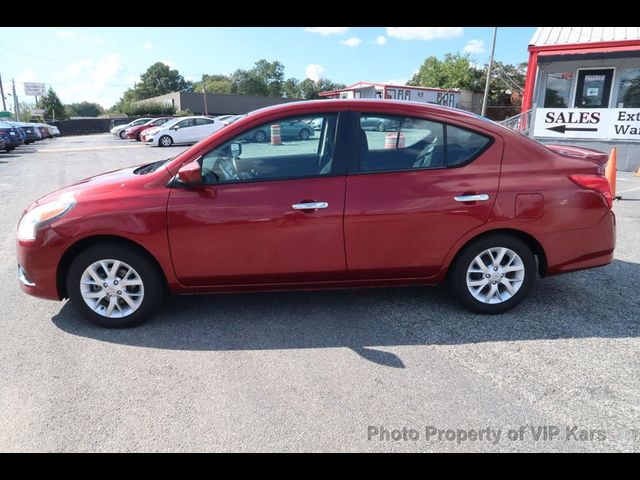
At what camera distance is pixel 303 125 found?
366 cm

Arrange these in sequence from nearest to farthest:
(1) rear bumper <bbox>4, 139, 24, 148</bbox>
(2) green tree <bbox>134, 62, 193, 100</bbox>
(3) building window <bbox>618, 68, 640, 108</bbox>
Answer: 1. (3) building window <bbox>618, 68, 640, 108</bbox>
2. (1) rear bumper <bbox>4, 139, 24, 148</bbox>
3. (2) green tree <bbox>134, 62, 193, 100</bbox>

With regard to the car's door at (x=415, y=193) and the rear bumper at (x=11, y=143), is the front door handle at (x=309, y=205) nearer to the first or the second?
the car's door at (x=415, y=193)

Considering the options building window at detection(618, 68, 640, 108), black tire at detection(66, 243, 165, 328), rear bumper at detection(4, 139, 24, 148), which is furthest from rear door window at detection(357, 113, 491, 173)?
rear bumper at detection(4, 139, 24, 148)

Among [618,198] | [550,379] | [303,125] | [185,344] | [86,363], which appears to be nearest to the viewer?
[550,379]

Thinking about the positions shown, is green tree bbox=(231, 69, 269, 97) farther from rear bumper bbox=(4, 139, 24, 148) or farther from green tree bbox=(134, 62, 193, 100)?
rear bumper bbox=(4, 139, 24, 148)

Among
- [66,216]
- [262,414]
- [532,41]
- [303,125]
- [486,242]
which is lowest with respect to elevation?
[262,414]

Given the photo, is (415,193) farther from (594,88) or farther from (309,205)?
(594,88)

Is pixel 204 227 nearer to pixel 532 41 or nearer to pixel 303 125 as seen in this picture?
pixel 303 125

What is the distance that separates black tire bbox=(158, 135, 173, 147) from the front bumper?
75.1 ft

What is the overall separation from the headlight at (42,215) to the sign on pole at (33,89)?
82.7 metres

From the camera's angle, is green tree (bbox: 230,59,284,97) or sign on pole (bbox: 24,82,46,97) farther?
green tree (bbox: 230,59,284,97)

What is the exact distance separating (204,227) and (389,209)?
4.68 feet

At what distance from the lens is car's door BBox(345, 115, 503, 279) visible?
354cm

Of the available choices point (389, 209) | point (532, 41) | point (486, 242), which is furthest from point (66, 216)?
point (532, 41)
